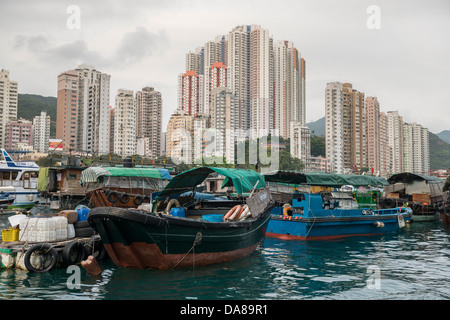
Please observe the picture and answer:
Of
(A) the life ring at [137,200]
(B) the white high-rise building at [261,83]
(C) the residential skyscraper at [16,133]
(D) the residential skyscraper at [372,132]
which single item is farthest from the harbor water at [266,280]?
(C) the residential skyscraper at [16,133]

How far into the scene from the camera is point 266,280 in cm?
980

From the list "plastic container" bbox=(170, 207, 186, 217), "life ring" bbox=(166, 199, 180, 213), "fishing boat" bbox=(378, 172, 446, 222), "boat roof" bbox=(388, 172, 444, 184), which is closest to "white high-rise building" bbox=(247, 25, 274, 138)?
"boat roof" bbox=(388, 172, 444, 184)

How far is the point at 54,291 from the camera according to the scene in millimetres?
8406

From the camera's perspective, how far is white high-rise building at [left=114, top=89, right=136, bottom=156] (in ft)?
364

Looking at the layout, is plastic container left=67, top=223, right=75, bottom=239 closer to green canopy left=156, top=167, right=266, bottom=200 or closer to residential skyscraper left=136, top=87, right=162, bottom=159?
green canopy left=156, top=167, right=266, bottom=200

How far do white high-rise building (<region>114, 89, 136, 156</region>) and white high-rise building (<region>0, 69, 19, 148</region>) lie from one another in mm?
40393

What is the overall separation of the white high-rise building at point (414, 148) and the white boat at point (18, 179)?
13882 centimetres

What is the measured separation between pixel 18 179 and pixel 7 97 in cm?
11121

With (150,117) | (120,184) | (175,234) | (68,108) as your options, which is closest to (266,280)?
(175,234)

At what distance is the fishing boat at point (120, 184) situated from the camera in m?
23.9

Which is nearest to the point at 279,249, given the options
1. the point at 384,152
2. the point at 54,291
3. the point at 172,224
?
the point at 172,224

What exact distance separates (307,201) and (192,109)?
12127cm

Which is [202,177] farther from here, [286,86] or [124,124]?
[286,86]

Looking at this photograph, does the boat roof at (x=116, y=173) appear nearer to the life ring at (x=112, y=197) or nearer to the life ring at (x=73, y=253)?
the life ring at (x=112, y=197)
